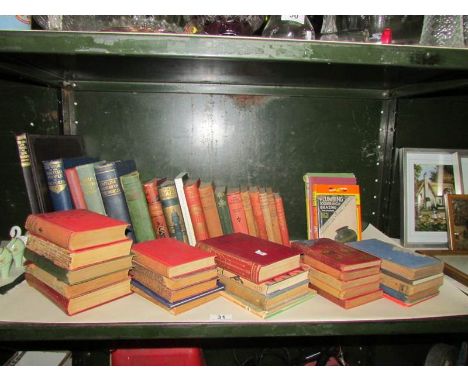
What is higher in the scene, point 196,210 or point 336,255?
point 196,210

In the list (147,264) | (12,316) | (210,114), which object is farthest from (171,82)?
(12,316)

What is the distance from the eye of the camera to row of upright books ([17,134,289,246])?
82cm

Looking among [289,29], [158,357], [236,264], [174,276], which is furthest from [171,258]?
[289,29]

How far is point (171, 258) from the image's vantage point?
71cm

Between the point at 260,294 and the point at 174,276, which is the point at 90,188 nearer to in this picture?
the point at 174,276

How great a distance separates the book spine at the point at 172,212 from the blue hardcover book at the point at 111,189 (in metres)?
0.11

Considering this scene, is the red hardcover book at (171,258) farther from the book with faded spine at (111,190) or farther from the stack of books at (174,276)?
the book with faded spine at (111,190)

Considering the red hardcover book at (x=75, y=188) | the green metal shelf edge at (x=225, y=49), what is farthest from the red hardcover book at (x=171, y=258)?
the green metal shelf edge at (x=225, y=49)

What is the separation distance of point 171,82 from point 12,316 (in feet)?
2.50

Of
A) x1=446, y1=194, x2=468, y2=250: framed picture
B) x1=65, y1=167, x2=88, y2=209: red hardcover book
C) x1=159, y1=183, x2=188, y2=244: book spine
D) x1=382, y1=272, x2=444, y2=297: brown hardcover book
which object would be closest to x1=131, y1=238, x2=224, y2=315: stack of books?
x1=159, y1=183, x2=188, y2=244: book spine

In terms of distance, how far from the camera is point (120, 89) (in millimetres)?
1056

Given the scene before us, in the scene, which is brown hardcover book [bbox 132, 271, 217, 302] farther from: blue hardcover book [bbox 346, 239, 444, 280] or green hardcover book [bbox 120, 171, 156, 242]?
blue hardcover book [bbox 346, 239, 444, 280]

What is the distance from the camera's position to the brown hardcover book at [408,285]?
74 centimetres

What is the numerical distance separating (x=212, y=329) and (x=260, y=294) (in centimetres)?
12
